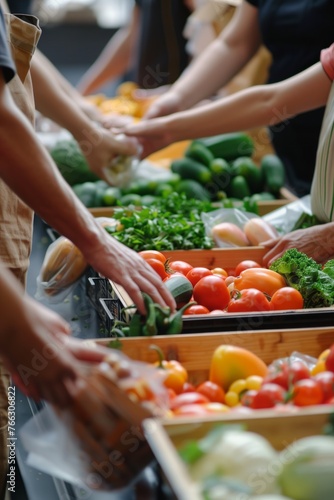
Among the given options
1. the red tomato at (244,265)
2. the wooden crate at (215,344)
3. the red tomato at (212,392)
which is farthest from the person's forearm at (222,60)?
the red tomato at (212,392)

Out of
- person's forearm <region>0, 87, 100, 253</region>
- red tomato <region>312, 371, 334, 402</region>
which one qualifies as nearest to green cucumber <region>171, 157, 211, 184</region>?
person's forearm <region>0, 87, 100, 253</region>

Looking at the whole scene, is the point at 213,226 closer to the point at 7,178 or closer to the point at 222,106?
the point at 222,106

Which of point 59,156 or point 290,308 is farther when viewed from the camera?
point 59,156

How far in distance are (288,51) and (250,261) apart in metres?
1.42

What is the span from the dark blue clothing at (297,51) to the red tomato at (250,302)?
5.11 feet

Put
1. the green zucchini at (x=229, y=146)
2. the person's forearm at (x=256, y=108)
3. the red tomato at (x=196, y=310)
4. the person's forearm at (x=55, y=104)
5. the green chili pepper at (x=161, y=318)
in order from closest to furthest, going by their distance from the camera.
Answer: the green chili pepper at (x=161, y=318)
the red tomato at (x=196, y=310)
the person's forearm at (x=256, y=108)
the person's forearm at (x=55, y=104)
the green zucchini at (x=229, y=146)

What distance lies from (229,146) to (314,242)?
5.21ft

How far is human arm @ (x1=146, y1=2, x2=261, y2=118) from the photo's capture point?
3.74 meters

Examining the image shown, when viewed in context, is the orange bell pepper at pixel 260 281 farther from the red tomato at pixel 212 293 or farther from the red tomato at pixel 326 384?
the red tomato at pixel 326 384

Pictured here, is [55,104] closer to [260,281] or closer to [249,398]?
[260,281]

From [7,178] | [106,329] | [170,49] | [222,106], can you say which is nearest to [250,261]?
[106,329]

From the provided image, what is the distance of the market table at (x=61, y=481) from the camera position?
1.54 meters

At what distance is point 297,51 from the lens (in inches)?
139

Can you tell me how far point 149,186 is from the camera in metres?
3.67
